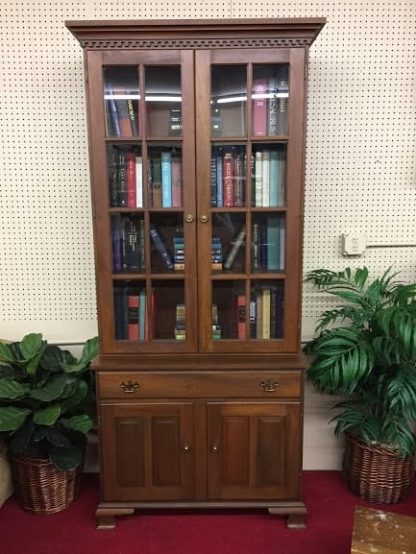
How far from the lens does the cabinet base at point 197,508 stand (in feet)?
6.61

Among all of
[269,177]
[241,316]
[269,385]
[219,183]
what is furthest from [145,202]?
[269,385]

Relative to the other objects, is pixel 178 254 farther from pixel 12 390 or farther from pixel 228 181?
pixel 12 390

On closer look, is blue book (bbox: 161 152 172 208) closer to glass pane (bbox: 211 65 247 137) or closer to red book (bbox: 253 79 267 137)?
glass pane (bbox: 211 65 247 137)

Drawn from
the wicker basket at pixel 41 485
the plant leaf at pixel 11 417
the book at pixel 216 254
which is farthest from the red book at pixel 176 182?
the wicker basket at pixel 41 485

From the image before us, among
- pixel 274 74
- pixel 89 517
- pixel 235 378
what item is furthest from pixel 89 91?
pixel 89 517

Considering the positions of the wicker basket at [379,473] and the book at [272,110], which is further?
the wicker basket at [379,473]

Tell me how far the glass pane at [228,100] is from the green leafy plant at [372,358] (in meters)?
0.81

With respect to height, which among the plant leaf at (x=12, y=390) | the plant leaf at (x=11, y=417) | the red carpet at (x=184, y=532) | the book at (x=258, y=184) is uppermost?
the book at (x=258, y=184)

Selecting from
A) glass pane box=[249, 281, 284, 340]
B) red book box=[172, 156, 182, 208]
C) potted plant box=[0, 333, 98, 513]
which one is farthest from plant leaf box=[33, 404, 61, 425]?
red book box=[172, 156, 182, 208]

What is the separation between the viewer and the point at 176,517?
2.10 meters

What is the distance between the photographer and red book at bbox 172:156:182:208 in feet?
6.18

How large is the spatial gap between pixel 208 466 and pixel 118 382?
0.55 meters

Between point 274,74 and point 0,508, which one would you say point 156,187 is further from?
point 0,508

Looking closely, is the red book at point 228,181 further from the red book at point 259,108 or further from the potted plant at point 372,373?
the potted plant at point 372,373
